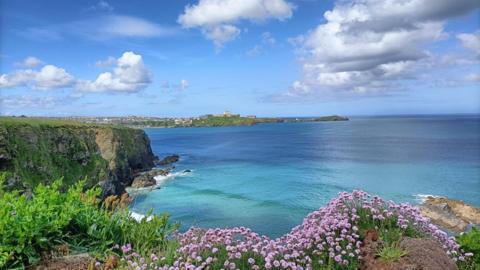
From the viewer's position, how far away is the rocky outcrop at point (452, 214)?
35.6 metres

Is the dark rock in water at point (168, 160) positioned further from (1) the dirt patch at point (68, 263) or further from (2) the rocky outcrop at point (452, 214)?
(1) the dirt patch at point (68, 263)

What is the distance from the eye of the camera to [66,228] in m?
6.24

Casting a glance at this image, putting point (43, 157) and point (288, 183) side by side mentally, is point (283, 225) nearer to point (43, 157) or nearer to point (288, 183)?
point (288, 183)

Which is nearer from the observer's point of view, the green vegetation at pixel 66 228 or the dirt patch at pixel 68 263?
the green vegetation at pixel 66 228

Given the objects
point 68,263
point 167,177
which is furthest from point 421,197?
point 68,263

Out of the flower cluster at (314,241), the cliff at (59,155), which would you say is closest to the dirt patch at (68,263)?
the flower cluster at (314,241)

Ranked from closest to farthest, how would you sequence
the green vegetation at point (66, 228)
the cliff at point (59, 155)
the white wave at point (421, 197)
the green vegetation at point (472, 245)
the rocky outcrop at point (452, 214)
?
the green vegetation at point (66, 228), the green vegetation at point (472, 245), the rocky outcrop at point (452, 214), the cliff at point (59, 155), the white wave at point (421, 197)

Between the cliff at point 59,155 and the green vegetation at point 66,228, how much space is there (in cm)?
2755

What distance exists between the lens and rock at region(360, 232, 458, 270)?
5.77 m

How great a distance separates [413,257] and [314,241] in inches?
60.8

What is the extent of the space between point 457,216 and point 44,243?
41181mm

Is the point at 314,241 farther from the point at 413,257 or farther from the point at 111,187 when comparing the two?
the point at 111,187

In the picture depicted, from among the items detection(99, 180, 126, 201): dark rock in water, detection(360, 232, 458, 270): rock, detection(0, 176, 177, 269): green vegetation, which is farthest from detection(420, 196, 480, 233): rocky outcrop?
detection(99, 180, 126, 201): dark rock in water

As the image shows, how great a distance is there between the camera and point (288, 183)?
60.7 m
